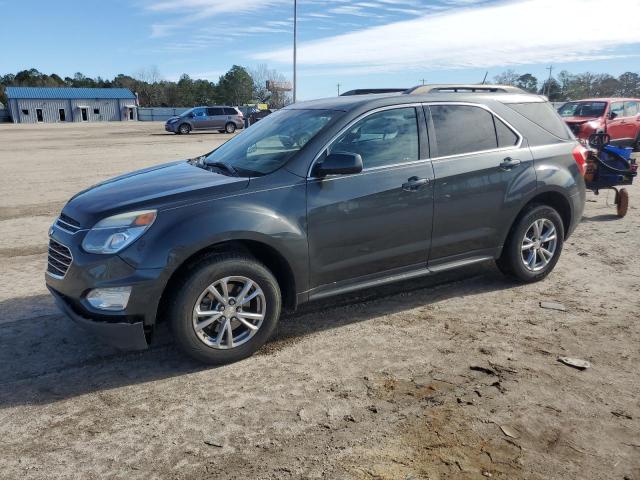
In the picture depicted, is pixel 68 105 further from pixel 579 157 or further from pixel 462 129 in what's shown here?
pixel 579 157

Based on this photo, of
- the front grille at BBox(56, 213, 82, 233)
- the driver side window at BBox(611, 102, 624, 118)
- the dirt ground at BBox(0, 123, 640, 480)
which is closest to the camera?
the dirt ground at BBox(0, 123, 640, 480)

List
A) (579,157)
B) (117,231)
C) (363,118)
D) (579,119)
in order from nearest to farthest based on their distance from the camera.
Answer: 1. (117,231)
2. (363,118)
3. (579,157)
4. (579,119)

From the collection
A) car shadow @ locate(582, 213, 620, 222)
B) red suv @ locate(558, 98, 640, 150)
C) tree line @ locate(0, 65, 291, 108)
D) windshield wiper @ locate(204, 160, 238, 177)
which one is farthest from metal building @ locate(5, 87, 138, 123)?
windshield wiper @ locate(204, 160, 238, 177)

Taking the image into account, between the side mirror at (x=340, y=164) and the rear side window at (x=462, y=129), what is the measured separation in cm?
110

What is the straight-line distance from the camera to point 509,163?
16.5ft

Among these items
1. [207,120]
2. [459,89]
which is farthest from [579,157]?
[207,120]

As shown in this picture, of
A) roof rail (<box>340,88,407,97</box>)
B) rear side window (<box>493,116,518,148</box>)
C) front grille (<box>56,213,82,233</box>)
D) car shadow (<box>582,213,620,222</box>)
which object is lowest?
car shadow (<box>582,213,620,222</box>)

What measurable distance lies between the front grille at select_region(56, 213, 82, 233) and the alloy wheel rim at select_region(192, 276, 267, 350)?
101cm

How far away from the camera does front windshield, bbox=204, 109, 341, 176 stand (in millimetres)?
4270

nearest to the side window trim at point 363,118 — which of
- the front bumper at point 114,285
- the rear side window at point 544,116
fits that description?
the rear side window at point 544,116

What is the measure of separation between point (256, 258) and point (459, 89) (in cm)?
274

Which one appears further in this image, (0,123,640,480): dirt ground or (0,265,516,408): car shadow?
(0,265,516,408): car shadow

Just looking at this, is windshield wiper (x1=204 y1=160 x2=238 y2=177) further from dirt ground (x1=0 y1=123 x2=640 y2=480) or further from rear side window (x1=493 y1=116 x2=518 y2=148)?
rear side window (x1=493 y1=116 x2=518 y2=148)

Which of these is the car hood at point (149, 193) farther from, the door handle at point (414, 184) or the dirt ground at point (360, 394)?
the door handle at point (414, 184)
